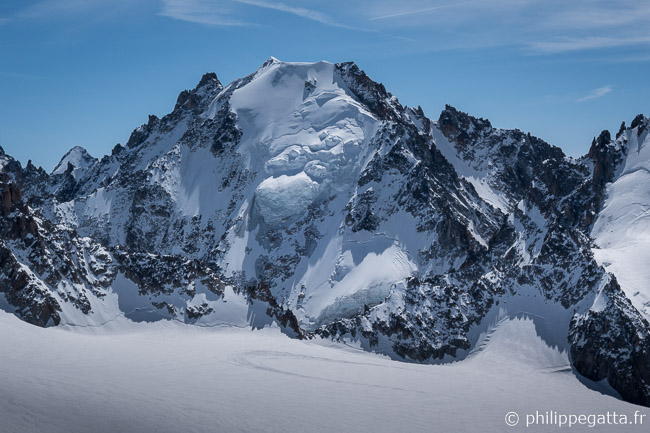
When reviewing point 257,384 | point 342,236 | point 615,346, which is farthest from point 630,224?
point 257,384

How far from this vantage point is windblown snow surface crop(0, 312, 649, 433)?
4922 centimetres

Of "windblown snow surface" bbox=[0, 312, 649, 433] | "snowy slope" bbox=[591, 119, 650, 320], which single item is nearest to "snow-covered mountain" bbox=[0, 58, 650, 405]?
"snowy slope" bbox=[591, 119, 650, 320]

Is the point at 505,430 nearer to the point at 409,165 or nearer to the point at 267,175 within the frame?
the point at 409,165

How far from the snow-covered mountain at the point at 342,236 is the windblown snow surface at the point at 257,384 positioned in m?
4.49

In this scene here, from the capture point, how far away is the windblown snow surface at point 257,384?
49219mm

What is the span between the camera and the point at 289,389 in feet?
235

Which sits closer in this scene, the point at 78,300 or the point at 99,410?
the point at 99,410

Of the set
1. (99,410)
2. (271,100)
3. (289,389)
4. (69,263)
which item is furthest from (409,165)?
(99,410)

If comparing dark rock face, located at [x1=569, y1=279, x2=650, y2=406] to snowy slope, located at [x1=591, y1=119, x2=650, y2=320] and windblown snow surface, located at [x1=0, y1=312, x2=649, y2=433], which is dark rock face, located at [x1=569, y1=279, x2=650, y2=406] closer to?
windblown snow surface, located at [x1=0, y1=312, x2=649, y2=433]

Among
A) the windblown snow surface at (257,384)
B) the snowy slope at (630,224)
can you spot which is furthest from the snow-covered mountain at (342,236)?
the windblown snow surface at (257,384)

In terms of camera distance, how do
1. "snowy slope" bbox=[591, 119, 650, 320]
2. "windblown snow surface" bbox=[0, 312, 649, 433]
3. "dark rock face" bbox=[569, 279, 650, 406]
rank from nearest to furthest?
"windblown snow surface" bbox=[0, 312, 649, 433] < "dark rock face" bbox=[569, 279, 650, 406] < "snowy slope" bbox=[591, 119, 650, 320]

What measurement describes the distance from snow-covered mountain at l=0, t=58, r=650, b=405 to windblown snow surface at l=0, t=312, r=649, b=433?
177 inches

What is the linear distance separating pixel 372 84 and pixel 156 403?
136 metres

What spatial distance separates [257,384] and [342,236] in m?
71.4
